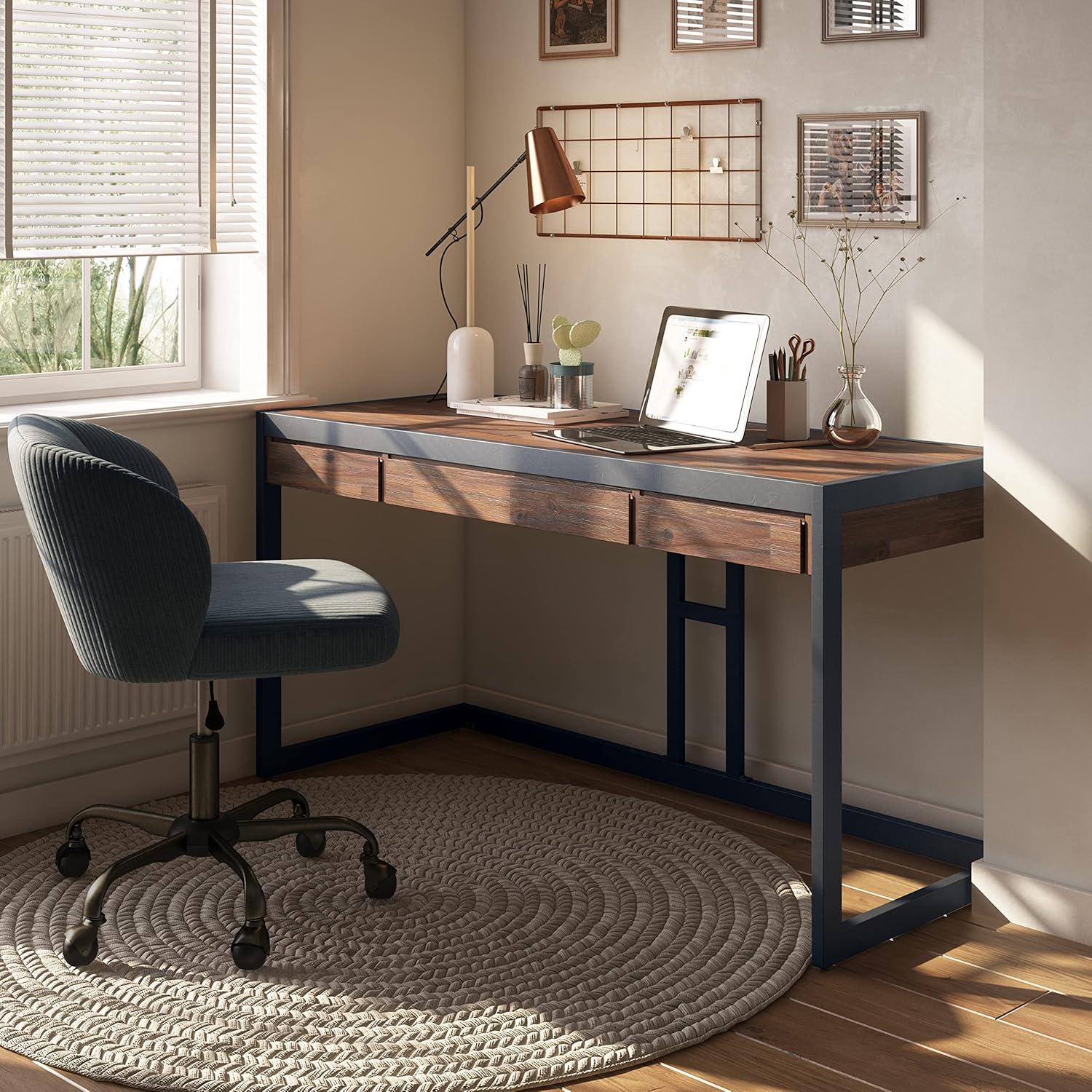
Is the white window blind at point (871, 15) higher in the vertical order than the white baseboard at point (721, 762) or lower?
higher

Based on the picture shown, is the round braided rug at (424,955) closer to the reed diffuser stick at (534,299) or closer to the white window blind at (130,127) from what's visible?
the reed diffuser stick at (534,299)

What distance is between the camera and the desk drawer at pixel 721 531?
2584mm

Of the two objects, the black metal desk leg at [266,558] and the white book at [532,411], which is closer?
the white book at [532,411]

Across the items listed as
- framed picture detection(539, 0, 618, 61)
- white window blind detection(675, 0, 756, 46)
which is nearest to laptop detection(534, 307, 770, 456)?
white window blind detection(675, 0, 756, 46)

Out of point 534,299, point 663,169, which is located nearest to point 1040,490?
point 663,169

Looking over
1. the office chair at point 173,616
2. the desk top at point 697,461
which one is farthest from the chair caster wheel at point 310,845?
the desk top at point 697,461

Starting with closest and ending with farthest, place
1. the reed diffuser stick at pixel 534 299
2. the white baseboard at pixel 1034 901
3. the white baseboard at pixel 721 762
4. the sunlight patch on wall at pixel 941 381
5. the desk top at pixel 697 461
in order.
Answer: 1. the desk top at pixel 697 461
2. the white baseboard at pixel 1034 901
3. the sunlight patch on wall at pixel 941 381
4. the white baseboard at pixel 721 762
5. the reed diffuser stick at pixel 534 299

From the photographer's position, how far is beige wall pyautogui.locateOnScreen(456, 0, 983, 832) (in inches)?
120

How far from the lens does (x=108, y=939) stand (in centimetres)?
277

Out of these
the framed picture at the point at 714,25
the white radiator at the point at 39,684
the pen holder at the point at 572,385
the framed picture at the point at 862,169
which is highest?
the framed picture at the point at 714,25

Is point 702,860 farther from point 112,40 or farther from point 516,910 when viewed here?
point 112,40

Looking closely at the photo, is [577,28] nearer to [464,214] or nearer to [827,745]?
[464,214]

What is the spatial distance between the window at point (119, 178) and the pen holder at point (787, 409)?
1.35 metres

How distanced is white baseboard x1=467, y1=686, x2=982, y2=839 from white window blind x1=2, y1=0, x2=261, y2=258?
4.55ft
